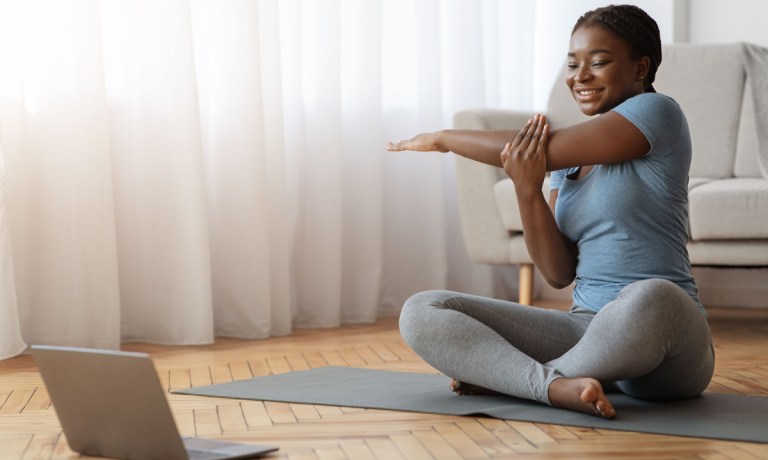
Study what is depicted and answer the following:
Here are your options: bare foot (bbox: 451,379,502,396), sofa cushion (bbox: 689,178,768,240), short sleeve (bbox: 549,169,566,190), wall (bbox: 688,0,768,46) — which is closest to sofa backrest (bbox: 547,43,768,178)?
wall (bbox: 688,0,768,46)

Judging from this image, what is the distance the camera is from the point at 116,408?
4.41 feet

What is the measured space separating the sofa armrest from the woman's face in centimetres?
130

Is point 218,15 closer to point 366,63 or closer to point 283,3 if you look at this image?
point 283,3

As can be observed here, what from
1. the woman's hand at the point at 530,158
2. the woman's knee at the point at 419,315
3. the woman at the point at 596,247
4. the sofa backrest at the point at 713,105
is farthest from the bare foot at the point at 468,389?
the sofa backrest at the point at 713,105

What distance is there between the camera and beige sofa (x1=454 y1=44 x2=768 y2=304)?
2.72 metres

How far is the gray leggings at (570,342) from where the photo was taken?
157 cm

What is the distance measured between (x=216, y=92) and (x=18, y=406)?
1.28 metres

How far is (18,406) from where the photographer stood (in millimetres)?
1853

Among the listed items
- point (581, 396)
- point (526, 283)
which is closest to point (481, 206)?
point (526, 283)

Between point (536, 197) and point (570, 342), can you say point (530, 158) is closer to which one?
point (536, 197)

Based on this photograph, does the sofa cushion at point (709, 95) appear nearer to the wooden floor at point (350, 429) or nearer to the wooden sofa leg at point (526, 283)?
the wooden sofa leg at point (526, 283)

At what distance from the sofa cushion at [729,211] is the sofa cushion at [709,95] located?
0.54 m

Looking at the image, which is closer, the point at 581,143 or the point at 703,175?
the point at 581,143

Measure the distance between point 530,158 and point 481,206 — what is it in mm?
1382
